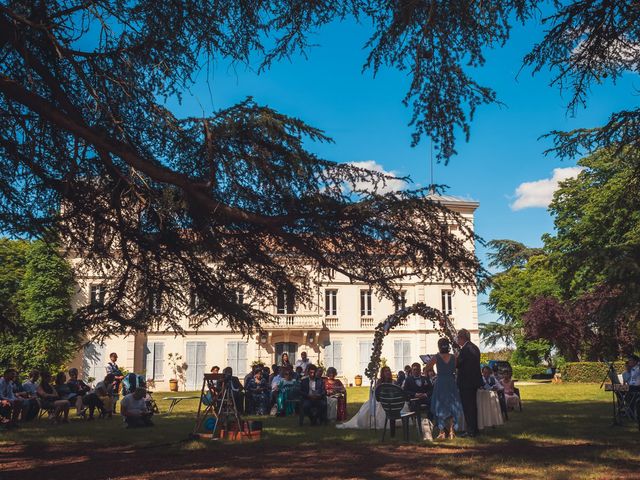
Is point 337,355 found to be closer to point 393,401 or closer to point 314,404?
point 314,404

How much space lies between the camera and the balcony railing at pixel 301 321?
3675cm

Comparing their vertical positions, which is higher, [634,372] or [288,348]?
[288,348]

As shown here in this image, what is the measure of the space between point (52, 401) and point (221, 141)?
10.1 metres

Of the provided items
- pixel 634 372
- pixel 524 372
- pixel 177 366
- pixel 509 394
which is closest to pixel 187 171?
pixel 634 372

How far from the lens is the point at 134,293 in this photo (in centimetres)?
895

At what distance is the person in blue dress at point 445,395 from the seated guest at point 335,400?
12.3 feet

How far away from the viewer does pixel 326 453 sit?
7793 mm

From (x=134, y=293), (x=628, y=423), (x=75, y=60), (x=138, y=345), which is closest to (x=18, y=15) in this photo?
(x=75, y=60)

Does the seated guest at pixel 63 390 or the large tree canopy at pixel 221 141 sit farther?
the seated guest at pixel 63 390

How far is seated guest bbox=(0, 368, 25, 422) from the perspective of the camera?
11.8 m

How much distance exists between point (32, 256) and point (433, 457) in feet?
101

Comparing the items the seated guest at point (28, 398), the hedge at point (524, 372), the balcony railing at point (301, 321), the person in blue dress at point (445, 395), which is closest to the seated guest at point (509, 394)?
the person in blue dress at point (445, 395)

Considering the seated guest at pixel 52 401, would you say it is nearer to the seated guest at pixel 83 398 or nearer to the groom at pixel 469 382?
the seated guest at pixel 83 398

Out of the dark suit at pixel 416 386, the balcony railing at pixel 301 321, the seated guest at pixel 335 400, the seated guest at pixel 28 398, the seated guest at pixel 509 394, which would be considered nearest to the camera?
the dark suit at pixel 416 386
